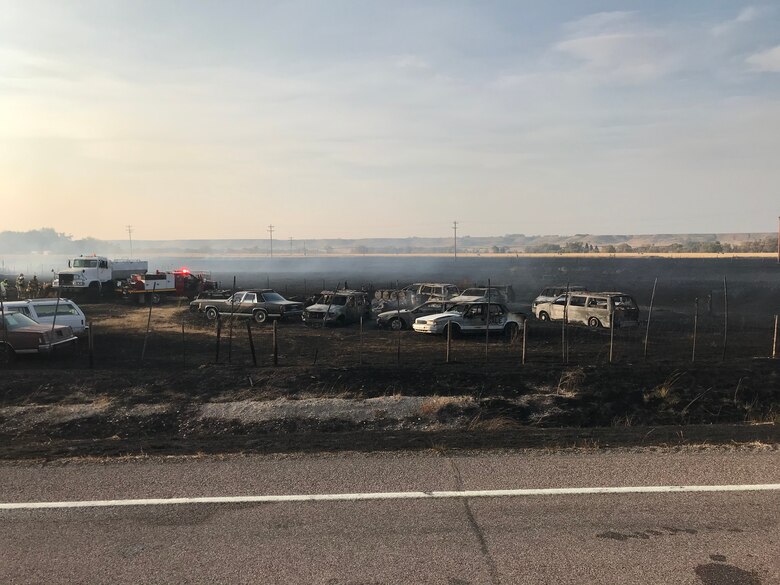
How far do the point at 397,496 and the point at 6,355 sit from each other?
573 inches

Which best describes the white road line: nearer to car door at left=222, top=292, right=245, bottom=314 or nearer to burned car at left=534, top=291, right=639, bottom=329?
burned car at left=534, top=291, right=639, bottom=329

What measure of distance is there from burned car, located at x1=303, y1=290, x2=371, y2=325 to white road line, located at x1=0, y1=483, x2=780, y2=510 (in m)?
18.3

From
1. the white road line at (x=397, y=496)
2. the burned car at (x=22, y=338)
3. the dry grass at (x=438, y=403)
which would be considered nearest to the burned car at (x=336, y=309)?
the burned car at (x=22, y=338)

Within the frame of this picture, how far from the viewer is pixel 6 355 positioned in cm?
1583

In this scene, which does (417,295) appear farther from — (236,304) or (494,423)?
(494,423)

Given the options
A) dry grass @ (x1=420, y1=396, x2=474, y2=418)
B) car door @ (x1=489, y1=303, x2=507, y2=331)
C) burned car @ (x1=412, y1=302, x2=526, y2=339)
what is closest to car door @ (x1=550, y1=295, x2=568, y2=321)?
burned car @ (x1=412, y1=302, x2=526, y2=339)

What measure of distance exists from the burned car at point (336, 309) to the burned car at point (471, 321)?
12.0 ft

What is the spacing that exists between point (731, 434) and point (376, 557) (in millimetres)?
5813

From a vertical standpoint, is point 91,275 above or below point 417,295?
above

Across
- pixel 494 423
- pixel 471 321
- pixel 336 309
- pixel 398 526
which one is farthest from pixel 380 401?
pixel 336 309

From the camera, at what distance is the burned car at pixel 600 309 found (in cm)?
2369

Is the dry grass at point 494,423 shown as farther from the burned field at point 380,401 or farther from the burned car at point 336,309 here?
the burned car at point 336,309

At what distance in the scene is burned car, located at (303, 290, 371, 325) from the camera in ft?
80.8

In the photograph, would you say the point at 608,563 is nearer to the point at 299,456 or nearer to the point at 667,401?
the point at 299,456
